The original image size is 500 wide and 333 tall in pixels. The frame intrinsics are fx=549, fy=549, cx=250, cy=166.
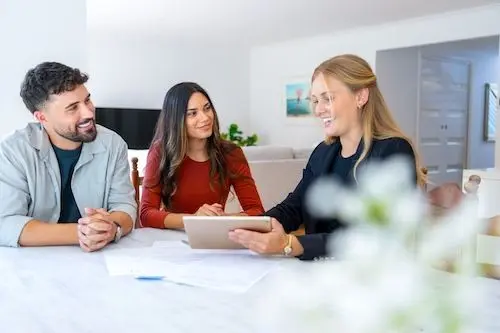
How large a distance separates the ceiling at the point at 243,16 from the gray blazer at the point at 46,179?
3.86 m

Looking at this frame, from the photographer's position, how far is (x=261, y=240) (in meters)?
1.40

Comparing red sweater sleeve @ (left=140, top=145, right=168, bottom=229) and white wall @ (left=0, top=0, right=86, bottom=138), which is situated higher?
white wall @ (left=0, top=0, right=86, bottom=138)

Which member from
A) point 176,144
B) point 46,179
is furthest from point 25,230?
point 176,144

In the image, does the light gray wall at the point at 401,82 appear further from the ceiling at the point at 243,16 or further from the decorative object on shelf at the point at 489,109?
the decorative object on shelf at the point at 489,109

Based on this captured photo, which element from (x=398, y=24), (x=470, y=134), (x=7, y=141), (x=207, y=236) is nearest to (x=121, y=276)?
(x=207, y=236)

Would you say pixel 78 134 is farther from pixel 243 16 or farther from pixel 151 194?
pixel 243 16

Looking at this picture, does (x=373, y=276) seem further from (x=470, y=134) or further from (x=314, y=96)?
(x=470, y=134)

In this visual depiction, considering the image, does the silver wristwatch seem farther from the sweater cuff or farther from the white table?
the sweater cuff

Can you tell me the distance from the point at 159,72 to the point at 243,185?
585 cm

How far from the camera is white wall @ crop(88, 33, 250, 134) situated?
24.4 feet

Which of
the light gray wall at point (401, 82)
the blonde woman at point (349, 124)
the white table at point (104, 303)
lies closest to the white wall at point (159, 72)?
the light gray wall at point (401, 82)

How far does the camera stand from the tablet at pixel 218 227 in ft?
4.59

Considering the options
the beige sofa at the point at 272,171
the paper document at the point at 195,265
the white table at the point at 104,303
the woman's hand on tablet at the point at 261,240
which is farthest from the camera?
the beige sofa at the point at 272,171

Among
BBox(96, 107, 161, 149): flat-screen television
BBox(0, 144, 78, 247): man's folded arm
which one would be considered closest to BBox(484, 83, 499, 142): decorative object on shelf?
BBox(96, 107, 161, 149): flat-screen television
